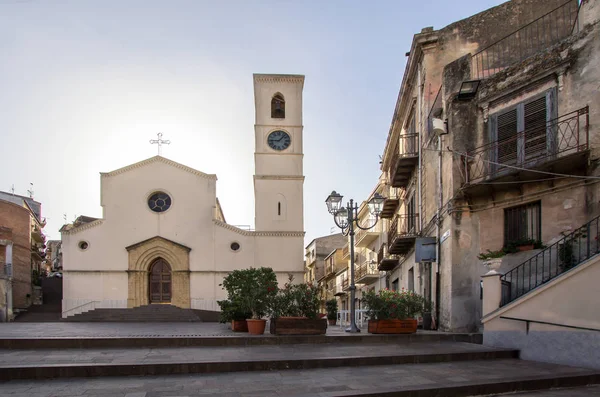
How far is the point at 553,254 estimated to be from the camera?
13.2 meters

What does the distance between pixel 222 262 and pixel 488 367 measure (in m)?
26.9

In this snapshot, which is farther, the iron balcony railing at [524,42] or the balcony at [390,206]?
the balcony at [390,206]

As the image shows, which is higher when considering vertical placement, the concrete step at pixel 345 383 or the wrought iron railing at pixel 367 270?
the concrete step at pixel 345 383

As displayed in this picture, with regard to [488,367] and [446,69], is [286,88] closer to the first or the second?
[446,69]

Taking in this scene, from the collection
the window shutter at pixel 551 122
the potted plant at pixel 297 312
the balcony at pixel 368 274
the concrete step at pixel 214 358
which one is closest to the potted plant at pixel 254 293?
the potted plant at pixel 297 312

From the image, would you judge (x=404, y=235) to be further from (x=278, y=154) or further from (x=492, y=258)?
(x=278, y=154)

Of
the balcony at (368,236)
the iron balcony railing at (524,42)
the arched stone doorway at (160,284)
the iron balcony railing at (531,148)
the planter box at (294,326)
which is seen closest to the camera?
the iron balcony railing at (531,148)

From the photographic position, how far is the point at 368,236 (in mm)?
37812

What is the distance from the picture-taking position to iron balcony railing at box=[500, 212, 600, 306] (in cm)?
1194

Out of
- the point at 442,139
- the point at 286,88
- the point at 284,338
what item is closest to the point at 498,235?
the point at 442,139

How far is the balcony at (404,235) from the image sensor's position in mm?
20986

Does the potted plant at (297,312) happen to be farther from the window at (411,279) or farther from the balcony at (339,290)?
the balcony at (339,290)

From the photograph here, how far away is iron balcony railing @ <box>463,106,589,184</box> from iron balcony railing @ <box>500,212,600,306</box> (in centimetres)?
178

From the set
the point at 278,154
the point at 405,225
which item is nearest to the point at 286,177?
the point at 278,154
